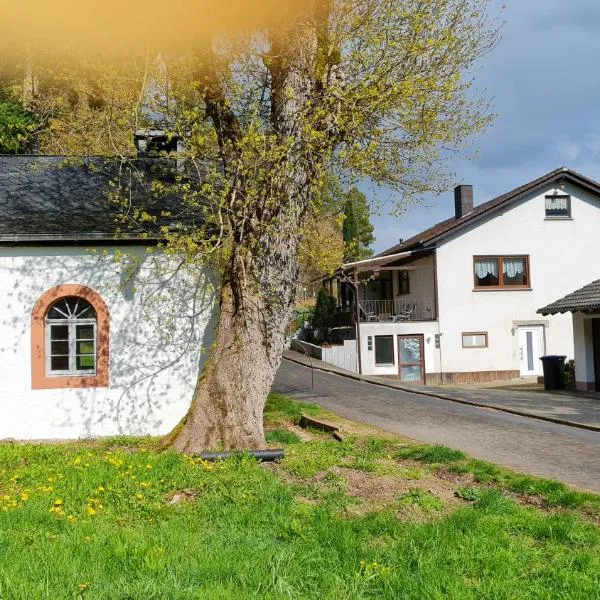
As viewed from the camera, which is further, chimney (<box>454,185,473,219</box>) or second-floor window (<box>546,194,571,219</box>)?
chimney (<box>454,185,473,219</box>)

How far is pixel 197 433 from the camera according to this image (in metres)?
10.4

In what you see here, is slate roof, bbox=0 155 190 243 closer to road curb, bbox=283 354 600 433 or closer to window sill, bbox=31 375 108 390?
window sill, bbox=31 375 108 390

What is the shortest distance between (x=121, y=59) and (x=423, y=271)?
2433 cm

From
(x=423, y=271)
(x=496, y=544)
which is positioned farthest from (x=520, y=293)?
(x=496, y=544)

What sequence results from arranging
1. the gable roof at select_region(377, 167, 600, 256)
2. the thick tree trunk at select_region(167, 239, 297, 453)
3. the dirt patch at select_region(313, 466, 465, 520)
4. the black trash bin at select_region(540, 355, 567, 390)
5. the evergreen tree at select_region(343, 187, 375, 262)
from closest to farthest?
the dirt patch at select_region(313, 466, 465, 520), the thick tree trunk at select_region(167, 239, 297, 453), the evergreen tree at select_region(343, 187, 375, 262), the black trash bin at select_region(540, 355, 567, 390), the gable roof at select_region(377, 167, 600, 256)

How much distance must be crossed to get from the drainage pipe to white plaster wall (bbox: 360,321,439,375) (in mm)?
23309

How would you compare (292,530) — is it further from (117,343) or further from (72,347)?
(72,347)

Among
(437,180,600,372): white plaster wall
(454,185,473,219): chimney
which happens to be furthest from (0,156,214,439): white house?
(454,185,473,219): chimney

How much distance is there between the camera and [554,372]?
25422 mm

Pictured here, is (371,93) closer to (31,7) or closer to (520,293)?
(31,7)

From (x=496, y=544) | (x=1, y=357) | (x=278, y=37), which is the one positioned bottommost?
(x=496, y=544)

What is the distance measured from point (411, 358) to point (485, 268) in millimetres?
5571

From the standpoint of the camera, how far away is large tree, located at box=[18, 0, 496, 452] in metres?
10.4

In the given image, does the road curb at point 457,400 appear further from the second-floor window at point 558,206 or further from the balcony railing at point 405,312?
the second-floor window at point 558,206
